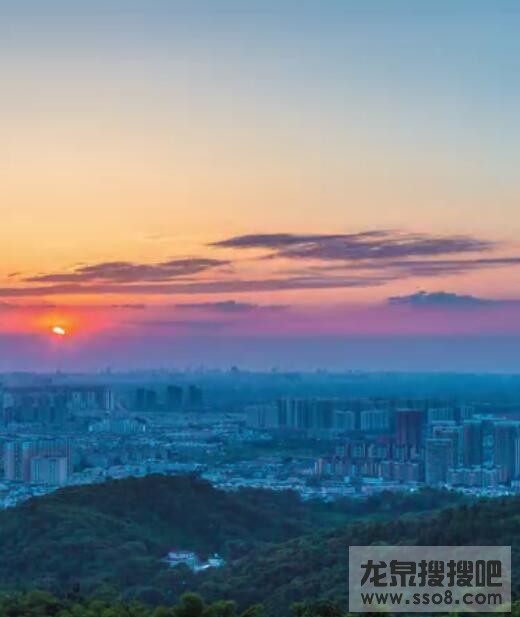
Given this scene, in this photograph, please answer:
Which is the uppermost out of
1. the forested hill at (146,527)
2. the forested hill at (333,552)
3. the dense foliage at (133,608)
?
the dense foliage at (133,608)

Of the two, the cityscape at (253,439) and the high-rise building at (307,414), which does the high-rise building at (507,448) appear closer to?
the cityscape at (253,439)

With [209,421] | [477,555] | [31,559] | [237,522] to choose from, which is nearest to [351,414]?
[209,421]

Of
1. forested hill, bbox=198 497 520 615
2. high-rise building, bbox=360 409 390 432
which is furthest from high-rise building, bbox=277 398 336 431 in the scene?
forested hill, bbox=198 497 520 615

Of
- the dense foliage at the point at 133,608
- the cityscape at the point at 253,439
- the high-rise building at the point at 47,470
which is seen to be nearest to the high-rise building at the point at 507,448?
the cityscape at the point at 253,439

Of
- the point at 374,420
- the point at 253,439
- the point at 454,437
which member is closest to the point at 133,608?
the point at 454,437

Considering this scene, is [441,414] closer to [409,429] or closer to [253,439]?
[409,429]
